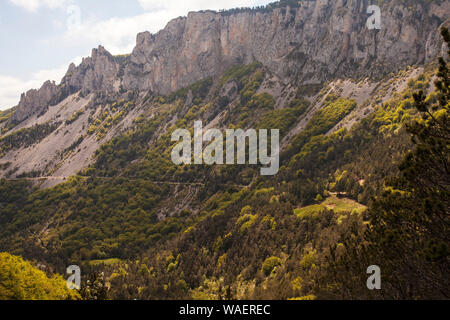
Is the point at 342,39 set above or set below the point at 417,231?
above

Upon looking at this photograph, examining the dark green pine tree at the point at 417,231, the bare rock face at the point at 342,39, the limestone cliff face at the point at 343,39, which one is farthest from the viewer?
the bare rock face at the point at 342,39

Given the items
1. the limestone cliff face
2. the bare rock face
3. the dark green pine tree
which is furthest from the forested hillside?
the limestone cliff face

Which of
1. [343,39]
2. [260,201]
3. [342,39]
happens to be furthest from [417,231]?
[342,39]

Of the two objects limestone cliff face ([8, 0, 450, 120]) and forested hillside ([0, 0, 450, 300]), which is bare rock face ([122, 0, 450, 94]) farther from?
forested hillside ([0, 0, 450, 300])

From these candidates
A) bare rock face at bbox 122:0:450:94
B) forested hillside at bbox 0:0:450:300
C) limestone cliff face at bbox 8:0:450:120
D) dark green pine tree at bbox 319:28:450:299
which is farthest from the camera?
bare rock face at bbox 122:0:450:94

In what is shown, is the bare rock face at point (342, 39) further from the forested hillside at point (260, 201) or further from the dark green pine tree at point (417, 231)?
the dark green pine tree at point (417, 231)

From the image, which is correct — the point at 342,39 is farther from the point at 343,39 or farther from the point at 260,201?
the point at 260,201

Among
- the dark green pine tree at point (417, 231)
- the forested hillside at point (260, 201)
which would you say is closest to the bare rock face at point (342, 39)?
the forested hillside at point (260, 201)

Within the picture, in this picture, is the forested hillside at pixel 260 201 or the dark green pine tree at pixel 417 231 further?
the forested hillside at pixel 260 201

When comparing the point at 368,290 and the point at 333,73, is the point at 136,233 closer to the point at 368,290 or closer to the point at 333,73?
the point at 368,290

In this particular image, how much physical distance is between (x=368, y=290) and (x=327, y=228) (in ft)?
98.7

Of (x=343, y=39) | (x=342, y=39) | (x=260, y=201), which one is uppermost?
(x=342, y=39)

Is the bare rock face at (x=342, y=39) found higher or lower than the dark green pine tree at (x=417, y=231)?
higher

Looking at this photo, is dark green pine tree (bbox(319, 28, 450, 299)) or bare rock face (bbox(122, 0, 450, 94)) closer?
dark green pine tree (bbox(319, 28, 450, 299))
